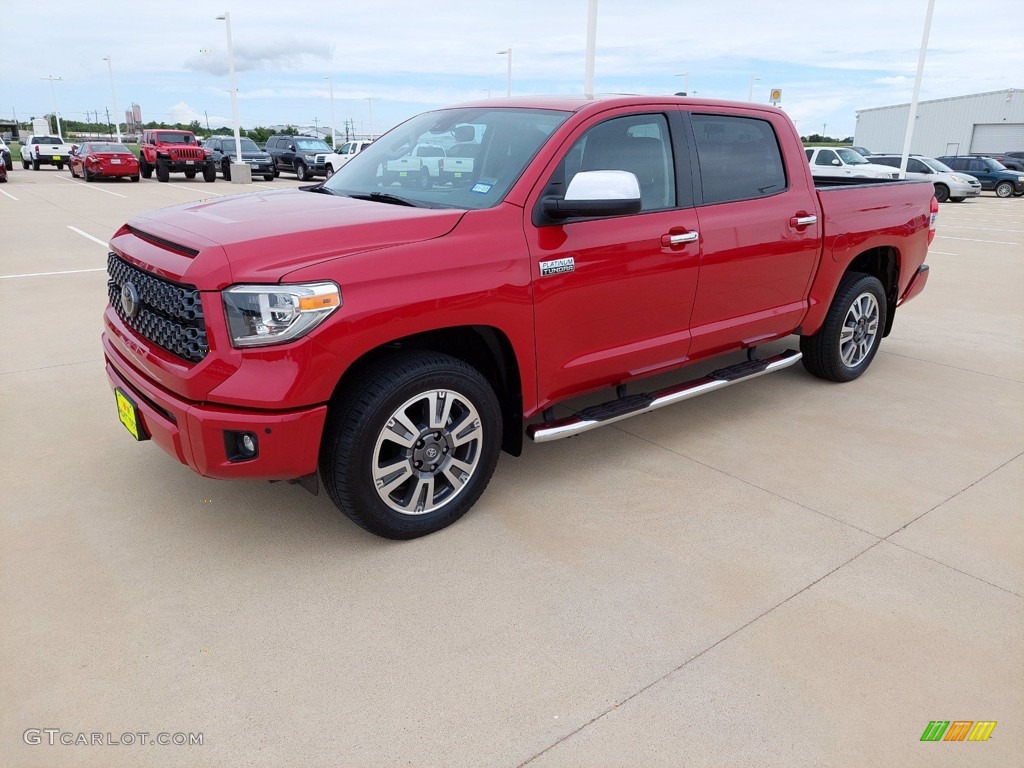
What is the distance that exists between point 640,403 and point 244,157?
2968cm

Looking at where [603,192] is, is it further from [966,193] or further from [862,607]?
[966,193]

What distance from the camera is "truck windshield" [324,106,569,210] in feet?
11.6

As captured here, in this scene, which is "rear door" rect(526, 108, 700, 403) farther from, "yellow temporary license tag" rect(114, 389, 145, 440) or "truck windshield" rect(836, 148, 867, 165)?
"truck windshield" rect(836, 148, 867, 165)

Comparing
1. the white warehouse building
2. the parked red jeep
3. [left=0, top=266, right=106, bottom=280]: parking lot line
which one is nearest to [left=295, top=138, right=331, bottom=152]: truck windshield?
the parked red jeep

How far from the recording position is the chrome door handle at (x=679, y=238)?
3.83 meters

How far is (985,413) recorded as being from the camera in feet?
16.4

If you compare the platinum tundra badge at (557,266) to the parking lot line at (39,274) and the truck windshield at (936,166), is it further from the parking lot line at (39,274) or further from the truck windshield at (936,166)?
the truck windshield at (936,166)

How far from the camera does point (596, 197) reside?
325cm

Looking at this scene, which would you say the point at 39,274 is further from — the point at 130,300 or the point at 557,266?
the point at 557,266

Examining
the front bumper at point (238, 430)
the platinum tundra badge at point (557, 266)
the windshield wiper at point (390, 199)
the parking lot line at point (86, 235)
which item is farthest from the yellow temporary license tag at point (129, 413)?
the parking lot line at point (86, 235)

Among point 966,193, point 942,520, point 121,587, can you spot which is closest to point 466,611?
point 121,587

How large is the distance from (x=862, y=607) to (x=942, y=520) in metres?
0.96

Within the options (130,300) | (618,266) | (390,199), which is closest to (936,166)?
(618,266)

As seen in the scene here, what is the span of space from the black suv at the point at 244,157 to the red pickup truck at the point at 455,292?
91.9 ft
